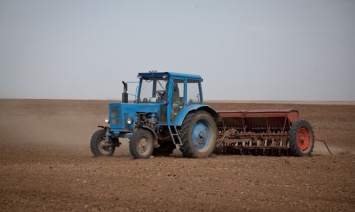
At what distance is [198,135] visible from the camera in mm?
13594

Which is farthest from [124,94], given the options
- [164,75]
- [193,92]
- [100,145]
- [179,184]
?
[179,184]

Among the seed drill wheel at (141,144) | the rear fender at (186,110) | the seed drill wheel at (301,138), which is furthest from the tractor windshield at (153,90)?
the seed drill wheel at (301,138)

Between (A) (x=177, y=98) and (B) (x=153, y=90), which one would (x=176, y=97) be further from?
(B) (x=153, y=90)

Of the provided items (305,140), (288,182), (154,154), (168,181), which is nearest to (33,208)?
(168,181)

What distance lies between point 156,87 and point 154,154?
6.94ft

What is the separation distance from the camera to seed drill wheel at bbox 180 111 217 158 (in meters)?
13.0

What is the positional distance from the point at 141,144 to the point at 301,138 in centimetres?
466

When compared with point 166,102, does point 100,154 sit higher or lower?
lower

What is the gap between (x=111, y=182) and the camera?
9.13 m

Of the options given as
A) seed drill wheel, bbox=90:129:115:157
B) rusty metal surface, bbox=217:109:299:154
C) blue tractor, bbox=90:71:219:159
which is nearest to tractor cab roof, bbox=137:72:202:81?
blue tractor, bbox=90:71:219:159

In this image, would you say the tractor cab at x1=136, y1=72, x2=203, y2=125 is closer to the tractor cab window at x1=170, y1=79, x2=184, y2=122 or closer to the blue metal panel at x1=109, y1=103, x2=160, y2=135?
the tractor cab window at x1=170, y1=79, x2=184, y2=122

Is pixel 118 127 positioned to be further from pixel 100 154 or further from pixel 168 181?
pixel 168 181

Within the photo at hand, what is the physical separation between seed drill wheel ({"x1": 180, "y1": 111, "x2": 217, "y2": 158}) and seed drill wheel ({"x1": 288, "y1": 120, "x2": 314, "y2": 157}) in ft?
6.81

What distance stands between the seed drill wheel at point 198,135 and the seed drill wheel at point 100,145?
198 centimetres
